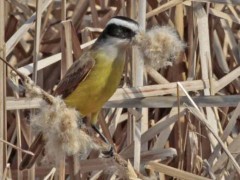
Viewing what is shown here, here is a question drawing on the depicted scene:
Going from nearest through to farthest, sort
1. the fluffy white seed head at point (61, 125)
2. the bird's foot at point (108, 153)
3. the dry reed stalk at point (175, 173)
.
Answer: the fluffy white seed head at point (61, 125)
the dry reed stalk at point (175, 173)
the bird's foot at point (108, 153)

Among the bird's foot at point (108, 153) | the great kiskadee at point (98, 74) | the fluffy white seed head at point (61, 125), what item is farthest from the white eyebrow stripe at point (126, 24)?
the fluffy white seed head at point (61, 125)

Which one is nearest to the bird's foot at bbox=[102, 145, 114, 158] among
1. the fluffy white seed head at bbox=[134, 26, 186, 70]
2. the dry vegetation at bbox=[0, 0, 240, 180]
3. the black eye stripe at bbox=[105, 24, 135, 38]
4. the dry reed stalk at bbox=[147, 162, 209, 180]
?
the dry vegetation at bbox=[0, 0, 240, 180]

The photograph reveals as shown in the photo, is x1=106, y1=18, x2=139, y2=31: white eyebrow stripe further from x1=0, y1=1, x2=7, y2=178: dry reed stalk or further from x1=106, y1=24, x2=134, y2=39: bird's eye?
x1=0, y1=1, x2=7, y2=178: dry reed stalk

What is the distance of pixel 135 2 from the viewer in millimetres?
2639

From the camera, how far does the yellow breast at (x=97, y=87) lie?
8.12 ft

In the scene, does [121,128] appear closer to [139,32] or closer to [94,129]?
[94,129]

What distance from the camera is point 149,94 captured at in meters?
2.42

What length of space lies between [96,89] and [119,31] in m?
0.24

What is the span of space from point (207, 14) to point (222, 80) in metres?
0.32

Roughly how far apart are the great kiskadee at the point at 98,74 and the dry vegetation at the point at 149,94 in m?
0.05

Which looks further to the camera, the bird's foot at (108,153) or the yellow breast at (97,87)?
the yellow breast at (97,87)

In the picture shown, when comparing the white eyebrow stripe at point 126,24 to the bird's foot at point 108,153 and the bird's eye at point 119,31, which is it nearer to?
the bird's eye at point 119,31

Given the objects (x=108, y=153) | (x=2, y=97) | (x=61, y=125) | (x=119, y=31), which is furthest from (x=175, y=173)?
(x=119, y=31)

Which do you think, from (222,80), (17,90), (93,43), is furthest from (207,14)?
(17,90)
